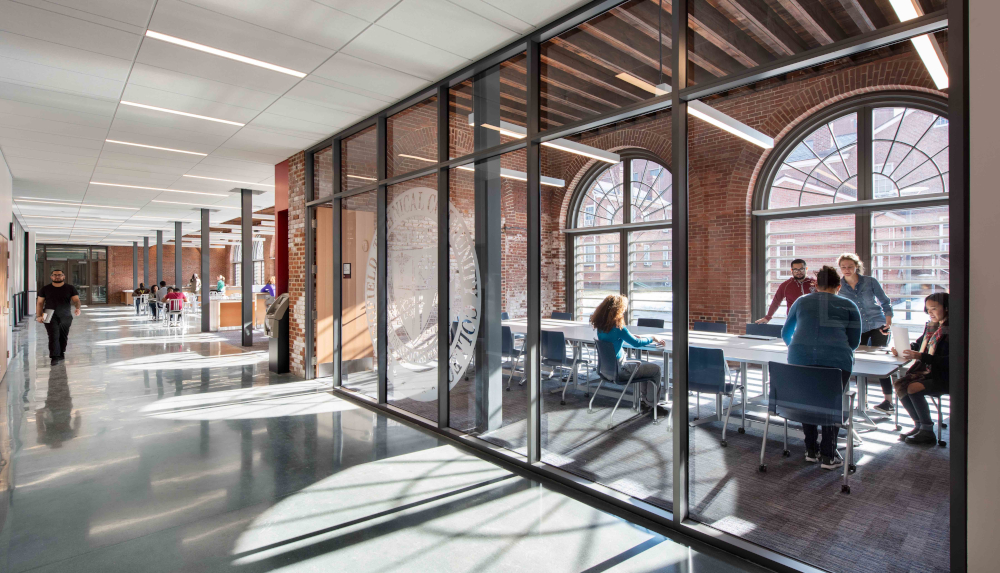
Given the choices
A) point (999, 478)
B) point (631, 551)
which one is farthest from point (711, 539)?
point (999, 478)

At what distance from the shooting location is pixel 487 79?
407cm

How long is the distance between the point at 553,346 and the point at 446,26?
2.30m

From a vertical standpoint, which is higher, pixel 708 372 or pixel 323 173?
pixel 323 173

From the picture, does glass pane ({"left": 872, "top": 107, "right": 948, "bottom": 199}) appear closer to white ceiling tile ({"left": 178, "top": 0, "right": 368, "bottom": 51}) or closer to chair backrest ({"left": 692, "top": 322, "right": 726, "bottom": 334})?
chair backrest ({"left": 692, "top": 322, "right": 726, "bottom": 334})

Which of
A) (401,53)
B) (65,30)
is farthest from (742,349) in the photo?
(65,30)

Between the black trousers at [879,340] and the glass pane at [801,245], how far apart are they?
1.09 ft

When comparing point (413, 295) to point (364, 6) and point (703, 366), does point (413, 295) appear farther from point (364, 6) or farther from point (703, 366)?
point (703, 366)

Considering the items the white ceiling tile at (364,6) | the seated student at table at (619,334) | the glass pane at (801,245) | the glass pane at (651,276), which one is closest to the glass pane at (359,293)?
the white ceiling tile at (364,6)

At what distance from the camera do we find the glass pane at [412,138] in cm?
462

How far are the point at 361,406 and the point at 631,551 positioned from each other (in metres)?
3.56

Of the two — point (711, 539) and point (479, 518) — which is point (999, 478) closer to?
point (711, 539)

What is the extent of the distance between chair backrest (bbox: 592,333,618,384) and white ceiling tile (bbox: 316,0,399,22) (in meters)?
2.56

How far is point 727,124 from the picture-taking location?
2695 mm

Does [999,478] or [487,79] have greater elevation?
[487,79]
